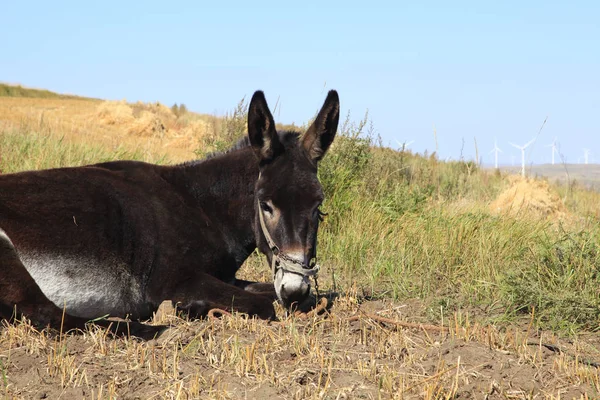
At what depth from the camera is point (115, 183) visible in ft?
18.8

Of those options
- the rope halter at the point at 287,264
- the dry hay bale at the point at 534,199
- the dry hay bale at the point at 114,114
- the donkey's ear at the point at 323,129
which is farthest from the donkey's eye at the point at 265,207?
the dry hay bale at the point at 114,114

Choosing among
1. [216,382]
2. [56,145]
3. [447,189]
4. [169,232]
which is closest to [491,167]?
[447,189]

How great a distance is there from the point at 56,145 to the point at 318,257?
19.9 feet

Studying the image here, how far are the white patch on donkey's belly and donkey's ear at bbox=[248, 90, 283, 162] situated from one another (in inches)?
59.5

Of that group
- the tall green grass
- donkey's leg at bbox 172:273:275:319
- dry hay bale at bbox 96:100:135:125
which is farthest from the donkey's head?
dry hay bale at bbox 96:100:135:125

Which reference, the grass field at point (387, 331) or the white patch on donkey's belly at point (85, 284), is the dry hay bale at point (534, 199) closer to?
the grass field at point (387, 331)

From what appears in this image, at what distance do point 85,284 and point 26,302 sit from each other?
546mm

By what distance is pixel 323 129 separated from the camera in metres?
5.57

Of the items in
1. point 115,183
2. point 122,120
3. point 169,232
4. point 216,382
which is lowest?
point 216,382

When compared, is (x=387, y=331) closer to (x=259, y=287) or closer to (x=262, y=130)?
(x=259, y=287)

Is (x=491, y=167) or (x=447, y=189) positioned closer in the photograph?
(x=447, y=189)

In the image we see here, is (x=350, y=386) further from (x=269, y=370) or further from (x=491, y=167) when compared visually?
(x=491, y=167)

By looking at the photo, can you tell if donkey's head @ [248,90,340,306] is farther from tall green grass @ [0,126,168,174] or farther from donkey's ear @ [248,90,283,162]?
tall green grass @ [0,126,168,174]

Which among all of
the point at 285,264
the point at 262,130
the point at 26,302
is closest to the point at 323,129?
the point at 262,130
